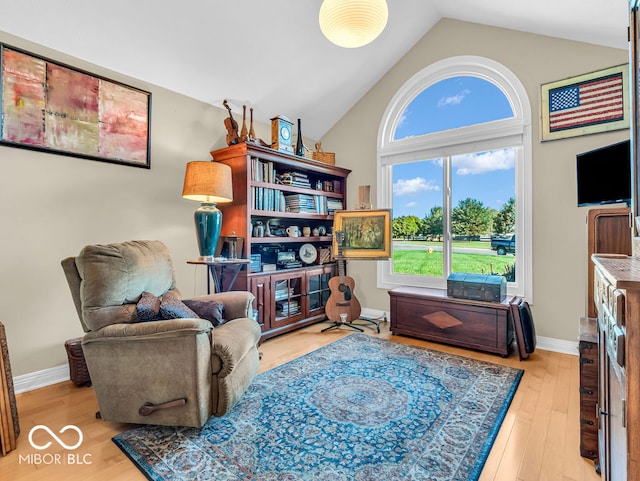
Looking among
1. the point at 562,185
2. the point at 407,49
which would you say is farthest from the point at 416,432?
the point at 407,49

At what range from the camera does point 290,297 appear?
3.60 meters

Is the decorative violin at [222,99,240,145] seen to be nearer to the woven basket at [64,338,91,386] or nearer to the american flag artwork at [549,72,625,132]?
the woven basket at [64,338,91,386]

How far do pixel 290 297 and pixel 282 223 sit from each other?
94 centimetres

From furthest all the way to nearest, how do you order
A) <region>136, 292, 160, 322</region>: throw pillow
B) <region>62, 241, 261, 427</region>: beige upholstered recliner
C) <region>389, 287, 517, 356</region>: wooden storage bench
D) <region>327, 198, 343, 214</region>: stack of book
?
1. <region>327, 198, 343, 214</region>: stack of book
2. <region>389, 287, 517, 356</region>: wooden storage bench
3. <region>136, 292, 160, 322</region>: throw pillow
4. <region>62, 241, 261, 427</region>: beige upholstered recliner

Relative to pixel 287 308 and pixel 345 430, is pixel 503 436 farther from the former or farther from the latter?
pixel 287 308

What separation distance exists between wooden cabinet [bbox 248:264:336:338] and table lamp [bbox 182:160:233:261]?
0.61 m

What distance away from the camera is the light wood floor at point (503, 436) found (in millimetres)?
1467

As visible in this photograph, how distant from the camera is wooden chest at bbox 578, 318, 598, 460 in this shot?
59.3 inches

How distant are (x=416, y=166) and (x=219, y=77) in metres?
2.41

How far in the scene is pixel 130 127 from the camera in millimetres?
2742

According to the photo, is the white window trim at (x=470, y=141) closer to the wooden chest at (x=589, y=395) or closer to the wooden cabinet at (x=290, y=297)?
the wooden cabinet at (x=290, y=297)

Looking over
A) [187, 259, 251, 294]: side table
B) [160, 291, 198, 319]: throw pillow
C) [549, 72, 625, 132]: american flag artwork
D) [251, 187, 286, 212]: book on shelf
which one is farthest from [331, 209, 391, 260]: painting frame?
[160, 291, 198, 319]: throw pillow

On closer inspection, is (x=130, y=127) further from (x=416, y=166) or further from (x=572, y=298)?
(x=572, y=298)

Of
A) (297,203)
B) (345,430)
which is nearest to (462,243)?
(297,203)
